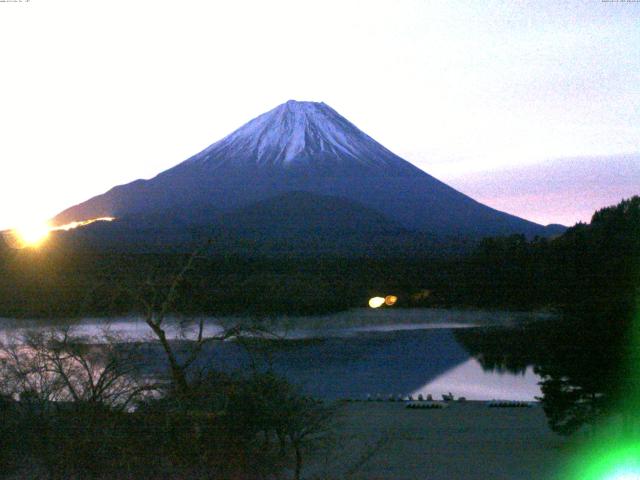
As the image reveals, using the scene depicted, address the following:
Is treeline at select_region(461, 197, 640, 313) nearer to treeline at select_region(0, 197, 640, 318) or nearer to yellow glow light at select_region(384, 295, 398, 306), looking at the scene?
treeline at select_region(0, 197, 640, 318)

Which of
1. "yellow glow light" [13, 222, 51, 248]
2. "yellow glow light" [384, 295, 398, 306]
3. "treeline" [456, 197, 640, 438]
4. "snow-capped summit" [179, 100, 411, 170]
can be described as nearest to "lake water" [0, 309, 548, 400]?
"treeline" [456, 197, 640, 438]

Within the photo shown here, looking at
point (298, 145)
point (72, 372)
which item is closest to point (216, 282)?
point (72, 372)

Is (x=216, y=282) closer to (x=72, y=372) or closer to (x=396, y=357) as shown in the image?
(x=72, y=372)

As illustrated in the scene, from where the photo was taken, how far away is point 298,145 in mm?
22688

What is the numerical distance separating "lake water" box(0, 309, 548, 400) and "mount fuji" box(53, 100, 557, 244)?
3.01 meters

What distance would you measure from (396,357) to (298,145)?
15.7 metres

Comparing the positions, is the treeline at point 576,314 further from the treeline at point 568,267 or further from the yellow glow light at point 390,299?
the yellow glow light at point 390,299

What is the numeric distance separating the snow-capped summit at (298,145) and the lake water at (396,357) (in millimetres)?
12662

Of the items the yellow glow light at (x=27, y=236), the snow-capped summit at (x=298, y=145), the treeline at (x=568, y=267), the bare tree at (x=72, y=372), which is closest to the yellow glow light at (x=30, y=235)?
the yellow glow light at (x=27, y=236)

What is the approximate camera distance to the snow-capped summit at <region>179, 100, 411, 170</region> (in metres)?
20.8

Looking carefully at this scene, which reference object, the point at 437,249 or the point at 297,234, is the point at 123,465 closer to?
the point at 437,249

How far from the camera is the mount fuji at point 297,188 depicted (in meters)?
12.1

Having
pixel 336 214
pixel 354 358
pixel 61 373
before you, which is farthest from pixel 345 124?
pixel 61 373

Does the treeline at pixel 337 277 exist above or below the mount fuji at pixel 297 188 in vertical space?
below
